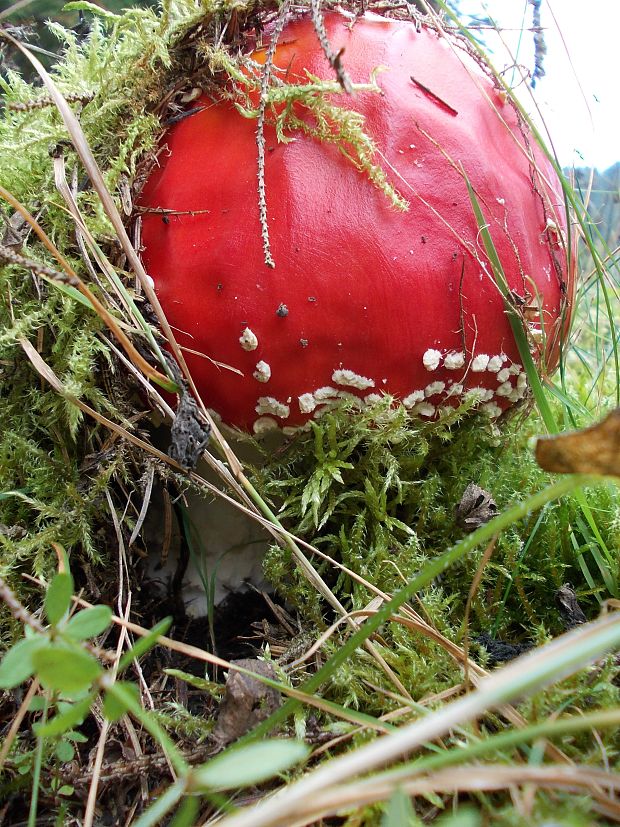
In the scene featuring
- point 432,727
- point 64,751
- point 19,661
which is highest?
point 432,727

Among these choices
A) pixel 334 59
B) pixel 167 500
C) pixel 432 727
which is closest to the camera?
pixel 432 727

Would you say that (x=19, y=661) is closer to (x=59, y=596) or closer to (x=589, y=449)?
(x=59, y=596)

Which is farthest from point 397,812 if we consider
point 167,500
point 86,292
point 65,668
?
point 167,500

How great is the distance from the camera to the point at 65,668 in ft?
1.78

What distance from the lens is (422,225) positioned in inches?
39.4

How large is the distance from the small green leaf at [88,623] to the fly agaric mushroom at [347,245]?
48 cm

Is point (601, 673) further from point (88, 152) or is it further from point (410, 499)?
point (88, 152)

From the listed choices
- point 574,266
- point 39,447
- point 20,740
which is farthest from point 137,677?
point 574,266

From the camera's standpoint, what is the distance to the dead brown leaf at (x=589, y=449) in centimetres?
57

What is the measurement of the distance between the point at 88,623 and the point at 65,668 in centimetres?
9

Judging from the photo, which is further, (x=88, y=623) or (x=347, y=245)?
(x=347, y=245)

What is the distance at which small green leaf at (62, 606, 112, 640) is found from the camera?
0.62 meters

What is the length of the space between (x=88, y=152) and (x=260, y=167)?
256mm

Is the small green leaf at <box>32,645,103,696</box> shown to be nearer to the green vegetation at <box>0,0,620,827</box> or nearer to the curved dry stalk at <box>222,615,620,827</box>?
the curved dry stalk at <box>222,615,620,827</box>
